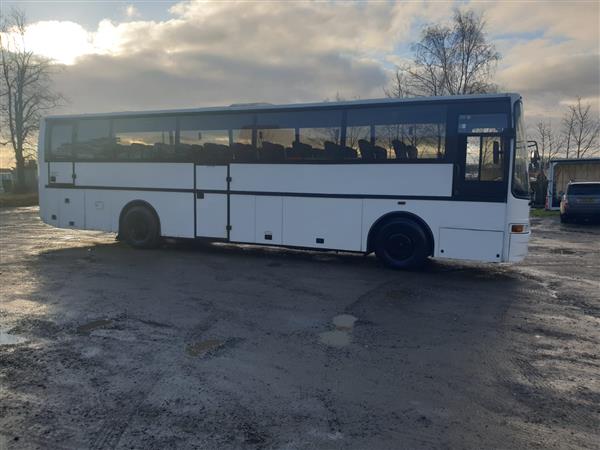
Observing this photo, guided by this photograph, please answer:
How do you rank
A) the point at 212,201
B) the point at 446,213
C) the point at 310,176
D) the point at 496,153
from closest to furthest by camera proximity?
the point at 496,153 → the point at 446,213 → the point at 310,176 → the point at 212,201

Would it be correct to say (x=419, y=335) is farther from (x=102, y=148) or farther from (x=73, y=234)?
(x=73, y=234)

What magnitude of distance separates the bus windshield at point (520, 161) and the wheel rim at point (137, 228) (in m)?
8.77

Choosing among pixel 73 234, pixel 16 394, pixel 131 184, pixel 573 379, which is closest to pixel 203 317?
pixel 16 394

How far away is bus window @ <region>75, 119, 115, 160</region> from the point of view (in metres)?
12.6

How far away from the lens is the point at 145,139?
12.3m

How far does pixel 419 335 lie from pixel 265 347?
6.41 feet

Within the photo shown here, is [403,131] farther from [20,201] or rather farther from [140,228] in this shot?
[20,201]

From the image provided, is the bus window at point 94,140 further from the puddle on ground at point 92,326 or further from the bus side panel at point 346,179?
the puddle on ground at point 92,326

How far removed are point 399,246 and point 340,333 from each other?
435cm

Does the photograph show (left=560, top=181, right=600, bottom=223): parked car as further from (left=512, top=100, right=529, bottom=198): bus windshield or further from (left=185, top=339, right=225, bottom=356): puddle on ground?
(left=185, top=339, right=225, bottom=356): puddle on ground

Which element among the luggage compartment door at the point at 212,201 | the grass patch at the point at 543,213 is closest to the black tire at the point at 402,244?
the luggage compartment door at the point at 212,201

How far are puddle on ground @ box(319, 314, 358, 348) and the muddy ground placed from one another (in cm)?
3

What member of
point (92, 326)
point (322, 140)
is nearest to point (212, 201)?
point (322, 140)

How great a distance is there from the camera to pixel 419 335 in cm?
592
